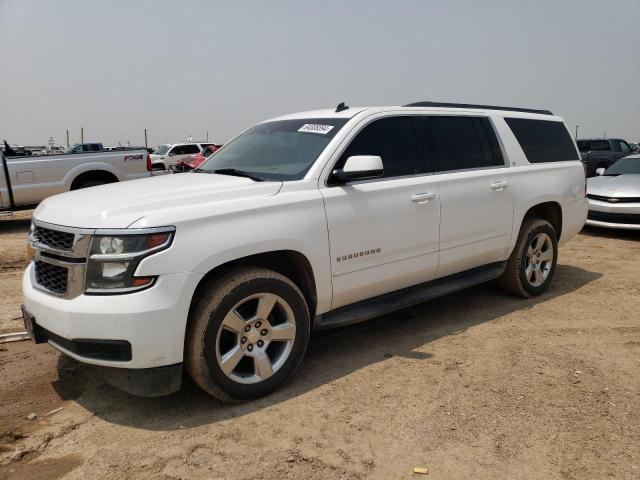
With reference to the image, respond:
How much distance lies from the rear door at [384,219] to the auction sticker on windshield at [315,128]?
22 centimetres

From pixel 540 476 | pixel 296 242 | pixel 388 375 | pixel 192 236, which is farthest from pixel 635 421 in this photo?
pixel 192 236

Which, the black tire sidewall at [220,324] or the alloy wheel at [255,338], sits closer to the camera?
the black tire sidewall at [220,324]

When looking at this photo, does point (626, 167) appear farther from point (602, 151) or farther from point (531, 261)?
point (602, 151)

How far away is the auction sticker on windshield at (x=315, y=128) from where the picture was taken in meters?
3.92

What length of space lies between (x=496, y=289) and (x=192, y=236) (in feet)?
12.5

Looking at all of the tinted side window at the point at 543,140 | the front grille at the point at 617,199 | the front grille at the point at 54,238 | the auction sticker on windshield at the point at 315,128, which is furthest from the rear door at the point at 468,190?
the front grille at the point at 617,199

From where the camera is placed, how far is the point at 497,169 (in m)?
4.82

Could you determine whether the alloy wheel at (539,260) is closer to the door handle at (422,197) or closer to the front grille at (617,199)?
the door handle at (422,197)

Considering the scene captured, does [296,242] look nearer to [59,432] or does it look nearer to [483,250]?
[59,432]

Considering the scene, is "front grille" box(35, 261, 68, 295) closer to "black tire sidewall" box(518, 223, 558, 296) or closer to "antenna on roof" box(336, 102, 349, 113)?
"antenna on roof" box(336, 102, 349, 113)

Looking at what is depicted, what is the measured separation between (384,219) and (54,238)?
214 centimetres

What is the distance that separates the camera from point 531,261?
17.4ft

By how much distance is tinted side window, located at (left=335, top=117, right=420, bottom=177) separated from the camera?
12.8 ft

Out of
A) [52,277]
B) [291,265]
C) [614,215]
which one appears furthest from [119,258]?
[614,215]
